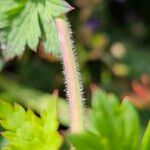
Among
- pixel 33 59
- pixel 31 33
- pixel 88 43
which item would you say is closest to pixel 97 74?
pixel 88 43

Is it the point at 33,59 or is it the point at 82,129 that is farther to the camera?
the point at 33,59

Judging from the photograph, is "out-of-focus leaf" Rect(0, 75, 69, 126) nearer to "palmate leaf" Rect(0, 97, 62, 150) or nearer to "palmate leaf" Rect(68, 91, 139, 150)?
"palmate leaf" Rect(0, 97, 62, 150)

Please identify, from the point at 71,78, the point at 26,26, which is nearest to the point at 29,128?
the point at 71,78

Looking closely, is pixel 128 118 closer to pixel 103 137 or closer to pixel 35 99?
pixel 103 137

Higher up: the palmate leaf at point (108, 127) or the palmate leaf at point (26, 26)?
the palmate leaf at point (26, 26)

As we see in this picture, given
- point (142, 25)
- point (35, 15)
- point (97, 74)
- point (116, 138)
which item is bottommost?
point (97, 74)

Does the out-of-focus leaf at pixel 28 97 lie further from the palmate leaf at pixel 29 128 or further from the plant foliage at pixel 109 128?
the plant foliage at pixel 109 128

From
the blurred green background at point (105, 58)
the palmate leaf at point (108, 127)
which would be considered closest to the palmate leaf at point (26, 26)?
the palmate leaf at point (108, 127)

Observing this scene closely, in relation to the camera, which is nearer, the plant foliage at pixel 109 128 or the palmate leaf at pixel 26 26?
the plant foliage at pixel 109 128
